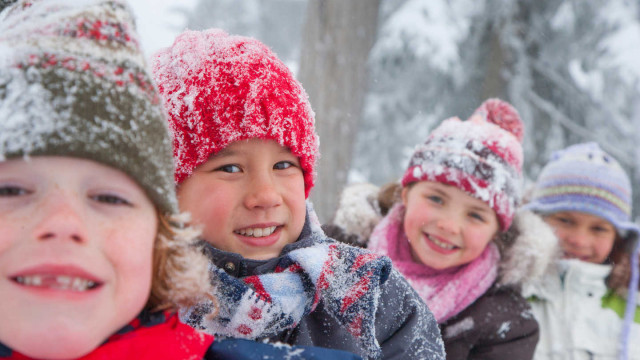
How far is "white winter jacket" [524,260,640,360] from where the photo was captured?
123 inches

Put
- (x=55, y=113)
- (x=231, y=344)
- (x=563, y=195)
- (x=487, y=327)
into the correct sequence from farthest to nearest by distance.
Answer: (x=563, y=195) → (x=487, y=327) → (x=231, y=344) → (x=55, y=113)

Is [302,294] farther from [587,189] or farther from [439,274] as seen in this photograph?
[587,189]

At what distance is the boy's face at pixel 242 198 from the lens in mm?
1622

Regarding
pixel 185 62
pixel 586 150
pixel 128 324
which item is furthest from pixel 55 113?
pixel 586 150

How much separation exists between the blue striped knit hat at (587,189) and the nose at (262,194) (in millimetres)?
2428

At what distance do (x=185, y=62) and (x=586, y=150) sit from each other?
2.92m

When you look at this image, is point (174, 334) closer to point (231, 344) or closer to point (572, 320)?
point (231, 344)

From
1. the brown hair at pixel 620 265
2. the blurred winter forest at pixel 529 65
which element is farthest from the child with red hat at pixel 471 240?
the blurred winter forest at pixel 529 65

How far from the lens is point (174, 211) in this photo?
1.21 meters

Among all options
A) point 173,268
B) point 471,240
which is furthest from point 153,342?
point 471,240

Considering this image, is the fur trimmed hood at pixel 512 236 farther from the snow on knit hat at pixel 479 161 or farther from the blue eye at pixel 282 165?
the blue eye at pixel 282 165

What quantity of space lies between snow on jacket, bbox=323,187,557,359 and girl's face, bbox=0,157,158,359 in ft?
6.31

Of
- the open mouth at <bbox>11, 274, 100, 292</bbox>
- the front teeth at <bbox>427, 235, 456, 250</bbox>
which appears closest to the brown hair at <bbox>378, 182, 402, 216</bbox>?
the front teeth at <bbox>427, 235, 456, 250</bbox>

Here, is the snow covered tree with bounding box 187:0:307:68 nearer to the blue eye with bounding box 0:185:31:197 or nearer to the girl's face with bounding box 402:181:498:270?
the girl's face with bounding box 402:181:498:270
